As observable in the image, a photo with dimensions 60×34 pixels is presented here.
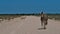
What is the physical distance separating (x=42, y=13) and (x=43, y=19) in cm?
71

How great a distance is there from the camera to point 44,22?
23.3m

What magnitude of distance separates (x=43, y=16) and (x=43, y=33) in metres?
4.89

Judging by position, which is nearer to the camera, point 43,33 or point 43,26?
point 43,33

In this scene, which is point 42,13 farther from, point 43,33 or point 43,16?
point 43,33

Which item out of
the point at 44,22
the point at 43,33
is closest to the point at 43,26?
the point at 44,22

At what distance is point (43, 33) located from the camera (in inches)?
717

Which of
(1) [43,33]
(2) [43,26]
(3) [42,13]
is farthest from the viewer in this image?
(2) [43,26]

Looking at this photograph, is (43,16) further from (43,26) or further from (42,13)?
(43,26)

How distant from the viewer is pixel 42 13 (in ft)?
74.8

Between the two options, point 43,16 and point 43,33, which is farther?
point 43,16

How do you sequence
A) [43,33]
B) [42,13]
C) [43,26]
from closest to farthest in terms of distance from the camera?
[43,33], [42,13], [43,26]

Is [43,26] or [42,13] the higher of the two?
[42,13]

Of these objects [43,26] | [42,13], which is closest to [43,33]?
[42,13]

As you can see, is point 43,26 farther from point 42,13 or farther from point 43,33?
point 43,33
